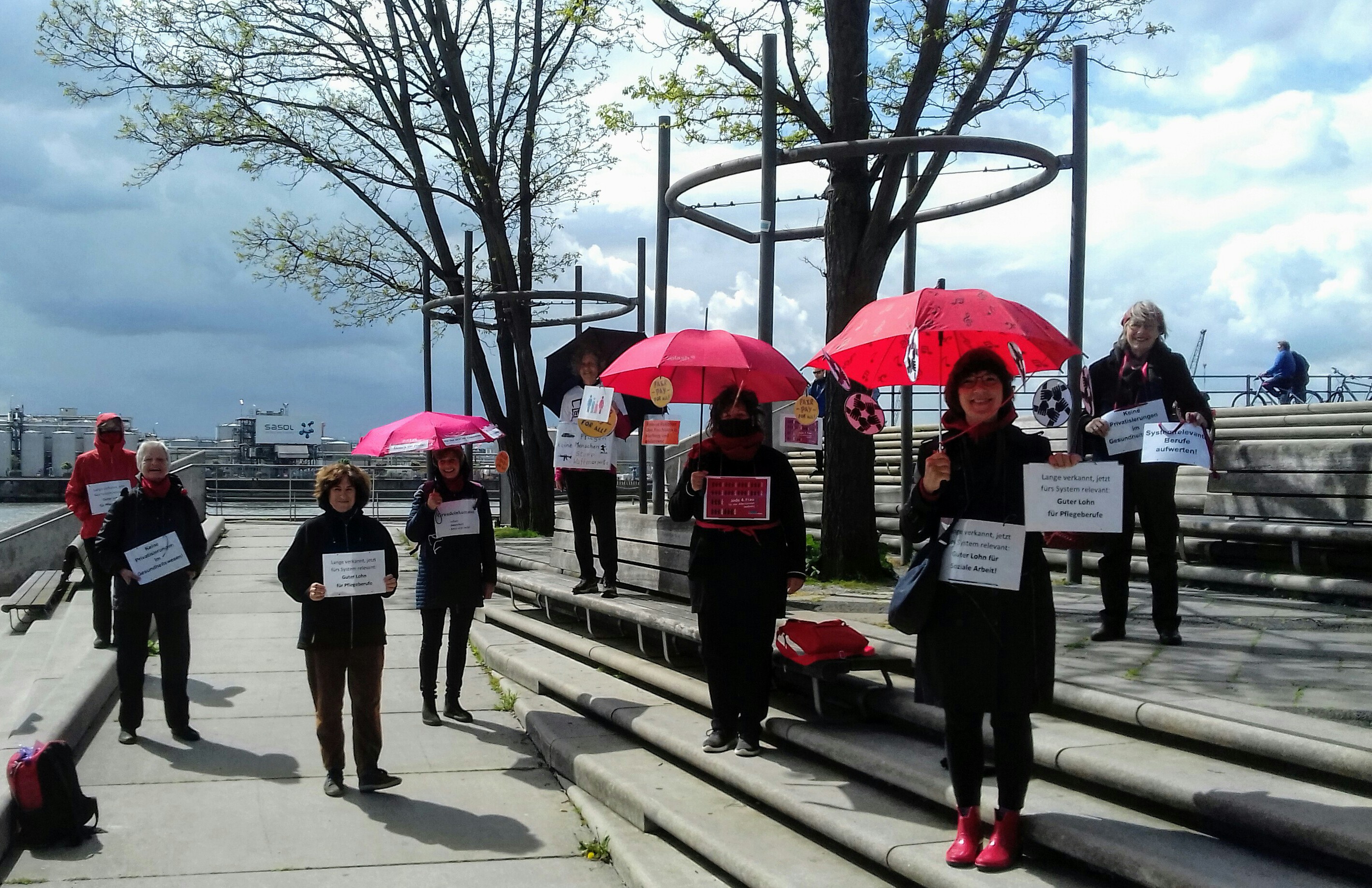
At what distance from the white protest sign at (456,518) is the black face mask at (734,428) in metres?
2.43

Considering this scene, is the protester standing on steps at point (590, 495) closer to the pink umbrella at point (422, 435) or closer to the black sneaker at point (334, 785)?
the pink umbrella at point (422, 435)

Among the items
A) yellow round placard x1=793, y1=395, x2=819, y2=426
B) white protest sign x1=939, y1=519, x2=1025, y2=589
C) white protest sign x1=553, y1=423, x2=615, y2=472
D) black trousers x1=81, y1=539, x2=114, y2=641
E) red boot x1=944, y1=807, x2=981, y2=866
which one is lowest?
red boot x1=944, y1=807, x2=981, y2=866

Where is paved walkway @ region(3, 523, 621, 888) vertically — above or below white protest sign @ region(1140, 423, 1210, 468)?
below

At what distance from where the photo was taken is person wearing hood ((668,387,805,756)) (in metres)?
5.84

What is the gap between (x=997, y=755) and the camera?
13.4 feet

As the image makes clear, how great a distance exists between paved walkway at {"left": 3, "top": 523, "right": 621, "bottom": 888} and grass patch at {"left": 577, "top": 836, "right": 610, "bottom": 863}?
6 centimetres

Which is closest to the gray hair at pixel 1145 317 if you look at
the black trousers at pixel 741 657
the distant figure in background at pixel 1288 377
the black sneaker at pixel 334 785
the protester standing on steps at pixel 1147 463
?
the protester standing on steps at pixel 1147 463

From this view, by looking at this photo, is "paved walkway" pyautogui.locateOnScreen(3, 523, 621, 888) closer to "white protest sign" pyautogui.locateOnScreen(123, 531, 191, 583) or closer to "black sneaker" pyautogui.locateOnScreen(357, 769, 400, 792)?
"black sneaker" pyautogui.locateOnScreen(357, 769, 400, 792)

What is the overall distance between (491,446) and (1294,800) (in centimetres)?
2720

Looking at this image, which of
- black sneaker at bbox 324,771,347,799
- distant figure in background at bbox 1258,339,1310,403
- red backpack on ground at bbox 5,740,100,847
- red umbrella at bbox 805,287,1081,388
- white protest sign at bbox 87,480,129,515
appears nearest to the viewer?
red umbrella at bbox 805,287,1081,388

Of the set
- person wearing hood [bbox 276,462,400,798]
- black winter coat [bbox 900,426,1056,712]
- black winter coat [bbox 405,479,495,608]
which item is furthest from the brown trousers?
black winter coat [bbox 900,426,1056,712]

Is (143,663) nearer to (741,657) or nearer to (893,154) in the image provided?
(741,657)

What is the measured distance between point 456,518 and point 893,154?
404 centimetres

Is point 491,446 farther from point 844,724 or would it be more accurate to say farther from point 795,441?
point 844,724
